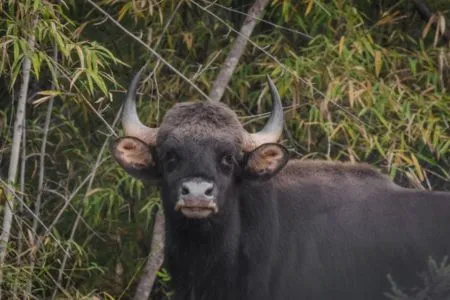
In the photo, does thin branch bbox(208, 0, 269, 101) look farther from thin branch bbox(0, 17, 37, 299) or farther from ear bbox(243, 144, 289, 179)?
ear bbox(243, 144, 289, 179)

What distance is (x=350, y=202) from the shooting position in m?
7.00

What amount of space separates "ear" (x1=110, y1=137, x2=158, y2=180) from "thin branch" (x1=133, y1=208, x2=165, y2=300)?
67.1 inches

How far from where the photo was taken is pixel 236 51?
28.7ft

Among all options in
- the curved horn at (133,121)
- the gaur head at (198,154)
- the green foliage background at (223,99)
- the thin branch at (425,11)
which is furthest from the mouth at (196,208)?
the thin branch at (425,11)

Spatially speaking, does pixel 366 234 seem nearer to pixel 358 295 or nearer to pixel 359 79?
pixel 358 295

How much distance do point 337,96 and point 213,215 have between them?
85.7 inches

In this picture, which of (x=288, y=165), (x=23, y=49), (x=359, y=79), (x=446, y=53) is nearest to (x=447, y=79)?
(x=446, y=53)

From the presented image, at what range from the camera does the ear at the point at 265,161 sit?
670cm

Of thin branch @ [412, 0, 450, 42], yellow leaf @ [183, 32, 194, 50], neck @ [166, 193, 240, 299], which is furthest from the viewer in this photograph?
thin branch @ [412, 0, 450, 42]

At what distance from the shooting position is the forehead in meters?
6.55

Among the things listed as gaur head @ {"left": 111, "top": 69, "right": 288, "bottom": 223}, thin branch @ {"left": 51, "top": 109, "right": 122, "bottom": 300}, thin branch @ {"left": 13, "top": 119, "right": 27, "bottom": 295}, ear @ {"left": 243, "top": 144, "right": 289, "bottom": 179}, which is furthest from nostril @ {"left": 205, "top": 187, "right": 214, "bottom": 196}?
thin branch @ {"left": 51, "top": 109, "right": 122, "bottom": 300}

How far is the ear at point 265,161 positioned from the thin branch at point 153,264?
74.1 inches

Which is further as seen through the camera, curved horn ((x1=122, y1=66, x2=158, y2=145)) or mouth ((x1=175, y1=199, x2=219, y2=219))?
Result: curved horn ((x1=122, y1=66, x2=158, y2=145))

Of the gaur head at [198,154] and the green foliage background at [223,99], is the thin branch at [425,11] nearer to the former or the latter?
the green foliage background at [223,99]
